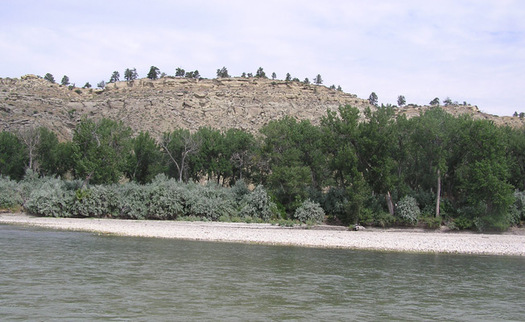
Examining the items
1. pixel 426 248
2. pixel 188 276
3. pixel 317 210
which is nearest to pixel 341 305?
pixel 188 276

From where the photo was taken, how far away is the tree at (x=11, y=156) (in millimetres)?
55312

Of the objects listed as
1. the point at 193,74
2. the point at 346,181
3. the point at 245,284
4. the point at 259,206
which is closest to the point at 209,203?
the point at 259,206

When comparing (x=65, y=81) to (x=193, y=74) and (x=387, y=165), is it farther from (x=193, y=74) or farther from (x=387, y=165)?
(x=387, y=165)

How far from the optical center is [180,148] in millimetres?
56625

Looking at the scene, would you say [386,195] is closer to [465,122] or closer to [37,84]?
[465,122]

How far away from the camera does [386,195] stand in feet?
127

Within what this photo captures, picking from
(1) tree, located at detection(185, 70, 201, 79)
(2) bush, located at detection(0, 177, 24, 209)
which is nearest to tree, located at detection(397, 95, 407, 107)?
(1) tree, located at detection(185, 70, 201, 79)

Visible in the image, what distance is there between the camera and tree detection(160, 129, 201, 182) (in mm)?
54594

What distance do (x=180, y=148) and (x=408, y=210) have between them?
99.8ft

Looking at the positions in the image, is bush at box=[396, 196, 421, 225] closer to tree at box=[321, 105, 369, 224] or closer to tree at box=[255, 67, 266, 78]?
tree at box=[321, 105, 369, 224]

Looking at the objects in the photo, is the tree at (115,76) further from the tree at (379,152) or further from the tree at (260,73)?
the tree at (379,152)

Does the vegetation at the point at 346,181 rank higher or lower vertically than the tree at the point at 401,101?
lower

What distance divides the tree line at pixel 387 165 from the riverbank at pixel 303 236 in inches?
109

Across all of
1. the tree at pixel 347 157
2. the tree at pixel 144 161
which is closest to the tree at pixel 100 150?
the tree at pixel 144 161
